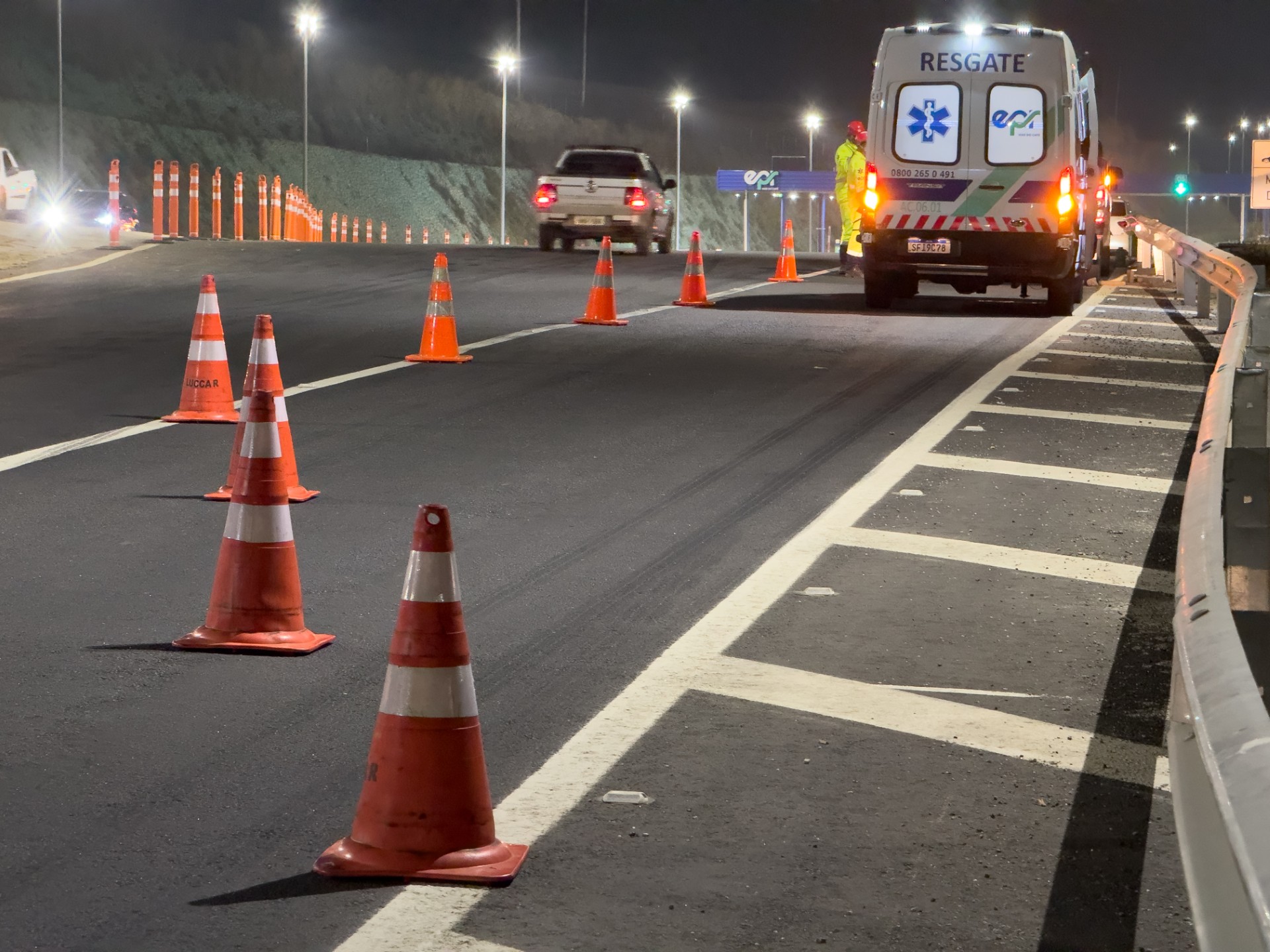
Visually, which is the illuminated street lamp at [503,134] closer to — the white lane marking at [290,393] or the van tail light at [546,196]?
the van tail light at [546,196]

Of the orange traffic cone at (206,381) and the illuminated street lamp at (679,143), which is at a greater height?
the illuminated street lamp at (679,143)

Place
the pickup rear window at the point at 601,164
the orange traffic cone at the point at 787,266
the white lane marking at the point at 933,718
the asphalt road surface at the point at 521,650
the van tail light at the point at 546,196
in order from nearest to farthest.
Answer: the asphalt road surface at the point at 521,650
the white lane marking at the point at 933,718
the orange traffic cone at the point at 787,266
the van tail light at the point at 546,196
the pickup rear window at the point at 601,164

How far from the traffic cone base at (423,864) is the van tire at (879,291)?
1794 centimetres

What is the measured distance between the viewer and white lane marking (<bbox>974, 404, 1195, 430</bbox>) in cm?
1233

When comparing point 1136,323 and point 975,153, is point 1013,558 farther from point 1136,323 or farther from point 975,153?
point 1136,323

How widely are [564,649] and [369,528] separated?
92.9 inches

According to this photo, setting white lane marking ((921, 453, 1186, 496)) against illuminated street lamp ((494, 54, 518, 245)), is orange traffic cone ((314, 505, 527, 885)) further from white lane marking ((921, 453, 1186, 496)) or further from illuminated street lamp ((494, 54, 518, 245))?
illuminated street lamp ((494, 54, 518, 245))

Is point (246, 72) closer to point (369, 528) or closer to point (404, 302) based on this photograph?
point (404, 302)

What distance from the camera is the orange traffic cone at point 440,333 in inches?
595

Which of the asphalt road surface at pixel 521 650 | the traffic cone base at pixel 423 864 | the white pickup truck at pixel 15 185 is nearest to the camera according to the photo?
the asphalt road surface at pixel 521 650

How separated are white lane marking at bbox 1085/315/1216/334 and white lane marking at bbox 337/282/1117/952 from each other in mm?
11124

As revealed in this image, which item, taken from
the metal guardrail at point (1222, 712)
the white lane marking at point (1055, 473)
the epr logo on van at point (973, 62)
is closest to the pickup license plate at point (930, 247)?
the epr logo on van at point (973, 62)

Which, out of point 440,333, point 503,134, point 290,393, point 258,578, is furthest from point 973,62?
point 503,134

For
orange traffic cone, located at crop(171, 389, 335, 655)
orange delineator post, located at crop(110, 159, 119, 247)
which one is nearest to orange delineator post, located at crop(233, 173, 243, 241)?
orange delineator post, located at crop(110, 159, 119, 247)
